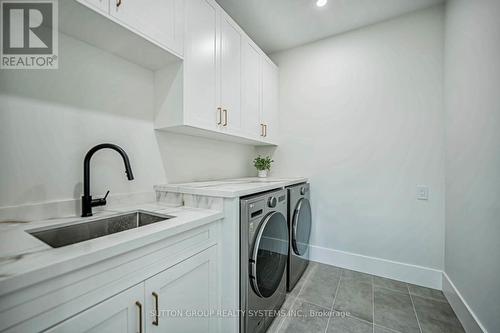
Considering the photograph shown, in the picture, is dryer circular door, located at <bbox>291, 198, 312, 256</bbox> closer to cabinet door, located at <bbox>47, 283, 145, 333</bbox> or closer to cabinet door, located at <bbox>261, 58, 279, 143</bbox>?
cabinet door, located at <bbox>261, 58, 279, 143</bbox>

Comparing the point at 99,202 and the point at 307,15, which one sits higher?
the point at 307,15

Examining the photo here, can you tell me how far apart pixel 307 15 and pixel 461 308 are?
274 centimetres

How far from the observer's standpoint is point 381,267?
2.04 metres

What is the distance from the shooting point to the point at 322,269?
218 cm

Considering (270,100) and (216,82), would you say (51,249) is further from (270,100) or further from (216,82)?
(270,100)

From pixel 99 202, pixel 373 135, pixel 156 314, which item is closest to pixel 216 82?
pixel 99 202

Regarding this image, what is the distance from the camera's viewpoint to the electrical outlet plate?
186 cm

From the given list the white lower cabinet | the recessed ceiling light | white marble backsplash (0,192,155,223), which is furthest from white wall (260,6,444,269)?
white marble backsplash (0,192,155,223)

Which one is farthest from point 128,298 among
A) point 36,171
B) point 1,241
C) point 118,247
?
point 36,171

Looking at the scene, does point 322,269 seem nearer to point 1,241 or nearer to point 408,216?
point 408,216

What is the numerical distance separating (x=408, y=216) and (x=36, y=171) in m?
2.84

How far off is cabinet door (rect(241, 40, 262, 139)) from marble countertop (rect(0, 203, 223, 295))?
4.01 feet

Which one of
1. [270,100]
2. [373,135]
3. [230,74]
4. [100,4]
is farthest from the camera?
[270,100]

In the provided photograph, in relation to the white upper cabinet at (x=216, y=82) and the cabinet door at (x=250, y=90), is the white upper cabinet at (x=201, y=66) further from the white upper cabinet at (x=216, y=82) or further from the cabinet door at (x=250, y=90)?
the cabinet door at (x=250, y=90)
